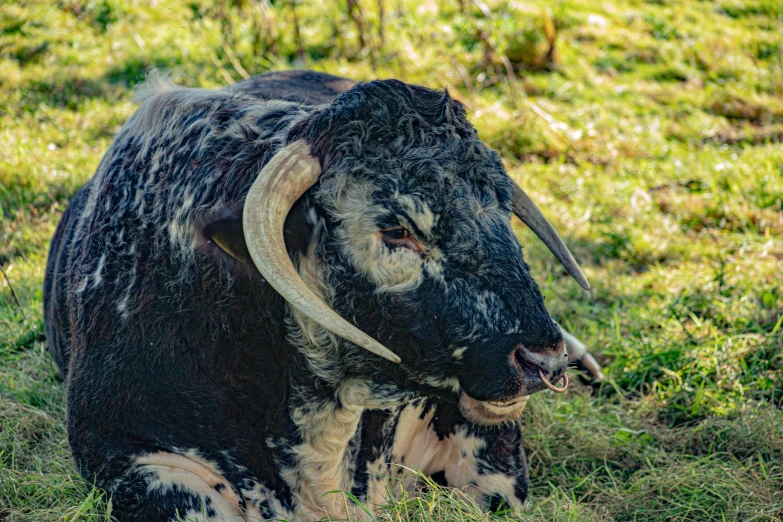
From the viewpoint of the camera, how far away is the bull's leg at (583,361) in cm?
434

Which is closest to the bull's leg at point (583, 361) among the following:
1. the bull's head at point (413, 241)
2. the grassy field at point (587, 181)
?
the grassy field at point (587, 181)

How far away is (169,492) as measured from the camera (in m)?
2.86

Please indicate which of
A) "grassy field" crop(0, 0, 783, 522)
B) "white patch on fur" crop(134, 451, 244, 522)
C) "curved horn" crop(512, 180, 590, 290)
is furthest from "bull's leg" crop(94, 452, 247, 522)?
"curved horn" crop(512, 180, 590, 290)

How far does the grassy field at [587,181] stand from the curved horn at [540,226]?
91cm

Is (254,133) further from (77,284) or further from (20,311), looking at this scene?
(20,311)

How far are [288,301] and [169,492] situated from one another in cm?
84

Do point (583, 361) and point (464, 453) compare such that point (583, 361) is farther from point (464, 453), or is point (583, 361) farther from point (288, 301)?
point (288, 301)

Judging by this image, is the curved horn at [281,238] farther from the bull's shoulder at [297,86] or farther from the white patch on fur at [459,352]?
the bull's shoulder at [297,86]

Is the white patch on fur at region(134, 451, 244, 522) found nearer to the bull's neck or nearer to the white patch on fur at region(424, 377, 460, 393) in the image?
the bull's neck

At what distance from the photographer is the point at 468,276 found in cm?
262

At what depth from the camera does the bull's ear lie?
2.69 meters

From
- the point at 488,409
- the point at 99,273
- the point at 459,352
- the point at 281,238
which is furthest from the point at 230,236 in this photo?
the point at 488,409

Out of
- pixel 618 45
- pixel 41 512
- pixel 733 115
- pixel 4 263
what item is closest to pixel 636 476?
pixel 41 512

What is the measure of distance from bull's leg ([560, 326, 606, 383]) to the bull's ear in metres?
2.13
